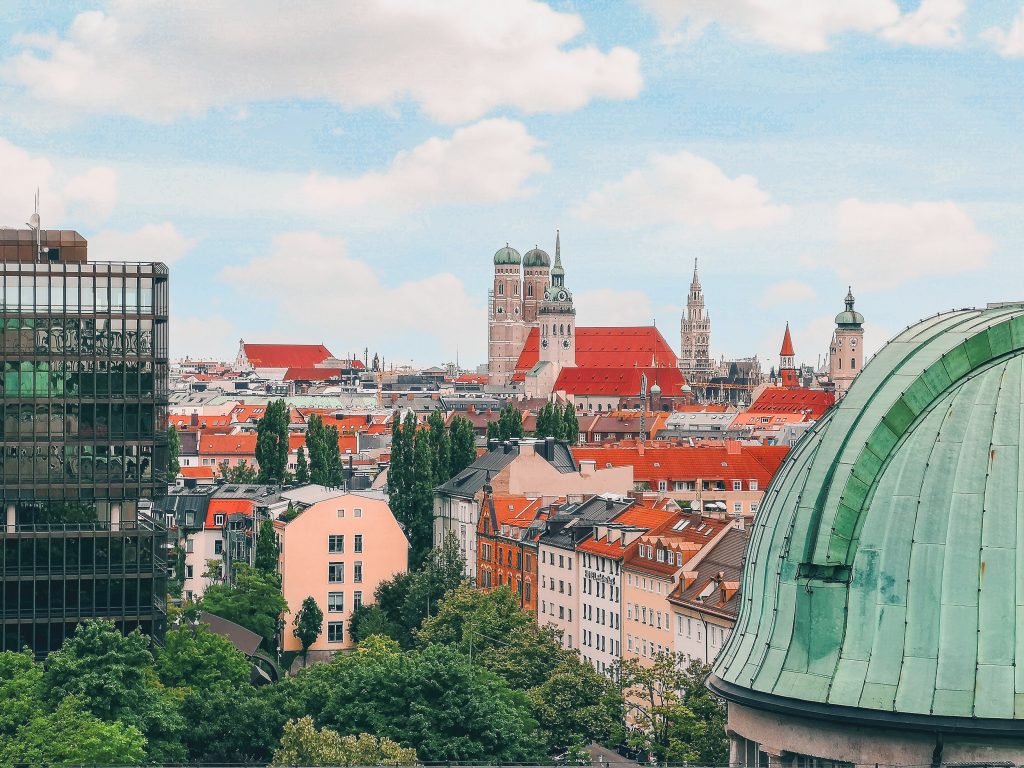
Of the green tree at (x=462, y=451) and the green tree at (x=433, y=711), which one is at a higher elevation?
the green tree at (x=462, y=451)

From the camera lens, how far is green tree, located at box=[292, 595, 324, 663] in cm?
12150

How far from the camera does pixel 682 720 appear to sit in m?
71.8

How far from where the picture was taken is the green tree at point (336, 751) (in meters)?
57.4

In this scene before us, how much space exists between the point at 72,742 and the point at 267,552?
61404 millimetres

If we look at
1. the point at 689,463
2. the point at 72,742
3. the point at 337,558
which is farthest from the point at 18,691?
the point at 689,463

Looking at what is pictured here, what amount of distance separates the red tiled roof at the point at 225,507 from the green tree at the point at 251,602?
30542 millimetres

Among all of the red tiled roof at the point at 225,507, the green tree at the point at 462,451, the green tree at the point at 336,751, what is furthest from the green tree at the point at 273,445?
the green tree at the point at 336,751

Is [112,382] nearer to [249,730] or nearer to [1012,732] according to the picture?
[249,730]

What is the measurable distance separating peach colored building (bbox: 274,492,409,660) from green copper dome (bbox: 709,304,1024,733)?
327ft

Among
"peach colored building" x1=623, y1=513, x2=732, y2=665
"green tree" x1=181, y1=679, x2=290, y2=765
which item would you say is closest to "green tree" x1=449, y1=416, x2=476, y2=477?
"peach colored building" x1=623, y1=513, x2=732, y2=665

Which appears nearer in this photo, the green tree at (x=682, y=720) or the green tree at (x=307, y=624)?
the green tree at (x=682, y=720)

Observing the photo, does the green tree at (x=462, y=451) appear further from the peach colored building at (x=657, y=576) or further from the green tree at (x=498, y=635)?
the peach colored building at (x=657, y=576)

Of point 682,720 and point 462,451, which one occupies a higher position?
point 462,451

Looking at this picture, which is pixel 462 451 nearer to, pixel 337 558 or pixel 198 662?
pixel 337 558
